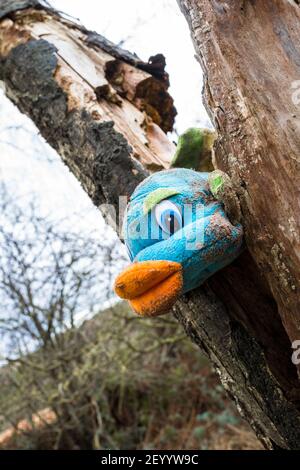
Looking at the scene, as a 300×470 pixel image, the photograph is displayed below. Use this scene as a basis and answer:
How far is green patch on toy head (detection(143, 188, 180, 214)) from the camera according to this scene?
0.81 meters

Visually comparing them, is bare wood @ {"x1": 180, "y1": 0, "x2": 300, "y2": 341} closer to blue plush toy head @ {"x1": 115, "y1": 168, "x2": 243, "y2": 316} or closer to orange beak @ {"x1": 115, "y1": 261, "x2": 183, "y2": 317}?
blue plush toy head @ {"x1": 115, "y1": 168, "x2": 243, "y2": 316}

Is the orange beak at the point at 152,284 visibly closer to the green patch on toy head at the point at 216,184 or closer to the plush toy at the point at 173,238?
the plush toy at the point at 173,238

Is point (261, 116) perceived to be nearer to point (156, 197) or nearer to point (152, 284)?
point (156, 197)

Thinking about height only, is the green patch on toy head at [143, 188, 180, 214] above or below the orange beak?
above

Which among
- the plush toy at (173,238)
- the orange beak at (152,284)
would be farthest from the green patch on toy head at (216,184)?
the orange beak at (152,284)

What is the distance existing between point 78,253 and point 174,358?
168cm

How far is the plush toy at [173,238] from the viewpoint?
75cm

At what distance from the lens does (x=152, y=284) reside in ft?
2.47

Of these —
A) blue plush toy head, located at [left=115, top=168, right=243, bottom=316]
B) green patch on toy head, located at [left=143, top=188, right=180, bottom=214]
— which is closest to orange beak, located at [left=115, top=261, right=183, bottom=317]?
blue plush toy head, located at [left=115, top=168, right=243, bottom=316]

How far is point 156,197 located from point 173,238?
9 centimetres

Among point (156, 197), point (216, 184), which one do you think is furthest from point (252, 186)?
point (156, 197)

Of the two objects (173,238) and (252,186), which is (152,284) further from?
(252,186)

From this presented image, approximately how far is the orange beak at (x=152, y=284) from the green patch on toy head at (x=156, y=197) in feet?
0.36

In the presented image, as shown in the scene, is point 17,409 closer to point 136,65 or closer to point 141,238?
point 136,65
